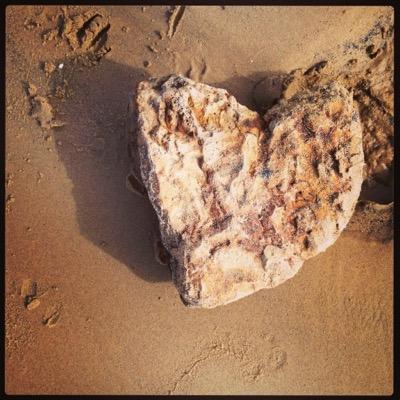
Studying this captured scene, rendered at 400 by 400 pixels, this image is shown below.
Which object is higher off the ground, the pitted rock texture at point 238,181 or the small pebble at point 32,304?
the pitted rock texture at point 238,181

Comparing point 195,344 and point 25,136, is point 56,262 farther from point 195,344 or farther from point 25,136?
point 195,344

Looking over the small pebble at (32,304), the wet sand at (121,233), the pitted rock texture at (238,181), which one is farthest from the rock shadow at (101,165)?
the small pebble at (32,304)

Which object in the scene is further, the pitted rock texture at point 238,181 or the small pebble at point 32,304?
the small pebble at point 32,304

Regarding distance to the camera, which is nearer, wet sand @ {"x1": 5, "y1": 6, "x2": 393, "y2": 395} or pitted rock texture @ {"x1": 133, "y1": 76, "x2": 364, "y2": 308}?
pitted rock texture @ {"x1": 133, "y1": 76, "x2": 364, "y2": 308}

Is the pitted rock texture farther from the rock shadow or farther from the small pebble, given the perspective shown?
the small pebble

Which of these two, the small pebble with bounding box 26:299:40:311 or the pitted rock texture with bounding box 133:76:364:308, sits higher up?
the pitted rock texture with bounding box 133:76:364:308

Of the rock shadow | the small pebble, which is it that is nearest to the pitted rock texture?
the rock shadow

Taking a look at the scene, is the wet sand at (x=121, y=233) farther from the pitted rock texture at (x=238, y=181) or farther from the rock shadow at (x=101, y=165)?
→ the pitted rock texture at (x=238, y=181)

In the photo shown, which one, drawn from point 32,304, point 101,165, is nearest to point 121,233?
point 101,165

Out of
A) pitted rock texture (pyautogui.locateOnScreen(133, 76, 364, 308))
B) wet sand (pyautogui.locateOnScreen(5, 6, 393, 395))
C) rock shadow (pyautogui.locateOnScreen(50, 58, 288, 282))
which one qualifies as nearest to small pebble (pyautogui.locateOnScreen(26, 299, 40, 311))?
wet sand (pyautogui.locateOnScreen(5, 6, 393, 395))
